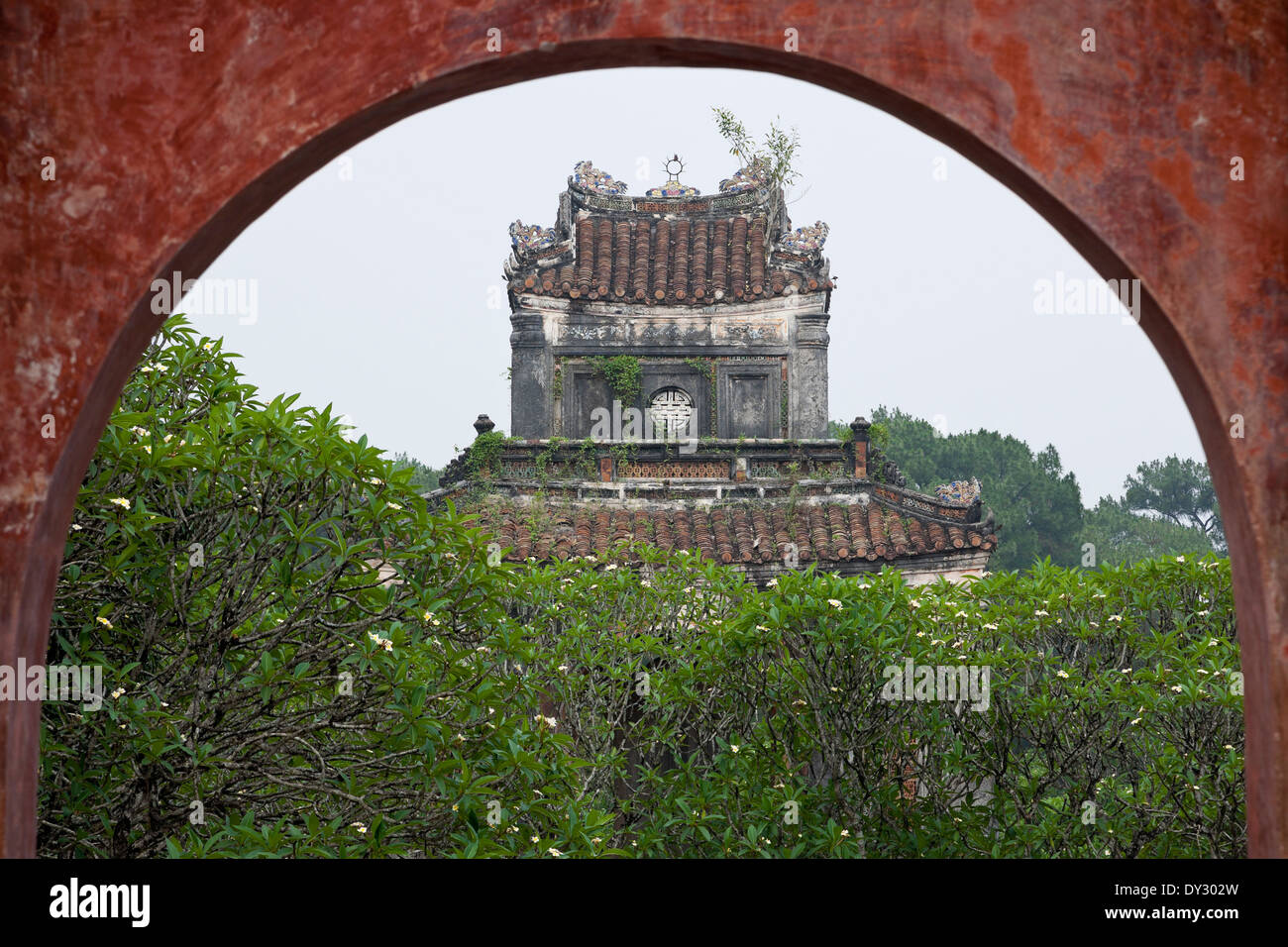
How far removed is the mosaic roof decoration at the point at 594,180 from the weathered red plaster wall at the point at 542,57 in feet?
47.6

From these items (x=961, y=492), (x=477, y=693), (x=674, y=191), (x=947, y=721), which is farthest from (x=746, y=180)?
(x=477, y=693)

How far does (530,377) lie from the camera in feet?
51.5

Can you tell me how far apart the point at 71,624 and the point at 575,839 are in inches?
72.8

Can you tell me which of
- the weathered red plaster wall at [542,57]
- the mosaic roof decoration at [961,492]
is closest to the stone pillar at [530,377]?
the mosaic roof decoration at [961,492]

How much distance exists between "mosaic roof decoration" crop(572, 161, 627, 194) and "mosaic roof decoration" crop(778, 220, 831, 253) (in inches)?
101

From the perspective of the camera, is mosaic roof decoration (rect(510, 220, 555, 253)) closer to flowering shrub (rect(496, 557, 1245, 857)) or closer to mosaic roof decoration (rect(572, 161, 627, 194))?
mosaic roof decoration (rect(572, 161, 627, 194))

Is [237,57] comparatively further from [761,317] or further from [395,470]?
[761,317]

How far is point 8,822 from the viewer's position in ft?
8.66

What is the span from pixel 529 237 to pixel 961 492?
21.5 feet

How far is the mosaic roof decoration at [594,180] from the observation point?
1698 cm

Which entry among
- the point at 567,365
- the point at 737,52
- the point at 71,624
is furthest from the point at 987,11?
the point at 567,365

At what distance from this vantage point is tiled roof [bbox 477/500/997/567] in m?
12.6

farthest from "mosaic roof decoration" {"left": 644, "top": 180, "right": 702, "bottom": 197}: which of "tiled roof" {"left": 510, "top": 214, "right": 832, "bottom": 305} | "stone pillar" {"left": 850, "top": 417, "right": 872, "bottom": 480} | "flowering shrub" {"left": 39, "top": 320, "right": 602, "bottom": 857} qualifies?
"flowering shrub" {"left": 39, "top": 320, "right": 602, "bottom": 857}

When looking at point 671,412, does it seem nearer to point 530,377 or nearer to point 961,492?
point 530,377
